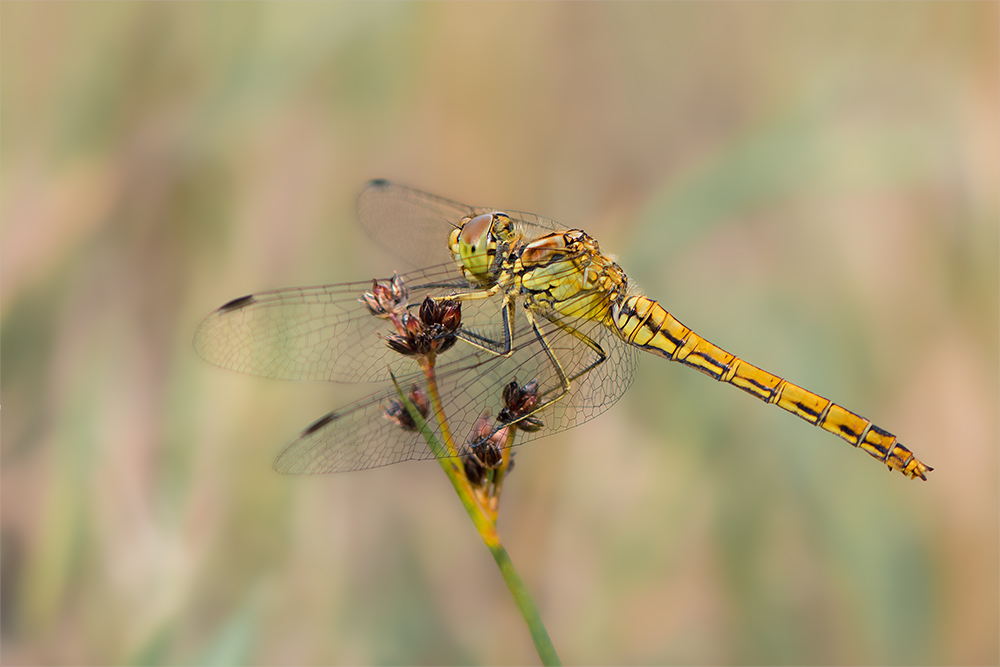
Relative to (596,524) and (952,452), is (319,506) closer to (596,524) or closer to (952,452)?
(596,524)

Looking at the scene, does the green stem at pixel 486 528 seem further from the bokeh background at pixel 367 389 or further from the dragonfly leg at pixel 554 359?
the bokeh background at pixel 367 389

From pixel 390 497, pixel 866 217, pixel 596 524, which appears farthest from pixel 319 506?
pixel 866 217

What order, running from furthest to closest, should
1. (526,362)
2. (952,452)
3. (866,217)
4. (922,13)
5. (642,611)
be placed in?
(922,13) < (866,217) < (952,452) < (642,611) < (526,362)

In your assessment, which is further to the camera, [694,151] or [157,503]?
[694,151]

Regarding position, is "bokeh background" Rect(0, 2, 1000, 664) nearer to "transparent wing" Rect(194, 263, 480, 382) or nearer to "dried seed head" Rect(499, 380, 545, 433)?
"transparent wing" Rect(194, 263, 480, 382)

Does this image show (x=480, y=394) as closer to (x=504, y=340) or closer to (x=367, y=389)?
(x=504, y=340)

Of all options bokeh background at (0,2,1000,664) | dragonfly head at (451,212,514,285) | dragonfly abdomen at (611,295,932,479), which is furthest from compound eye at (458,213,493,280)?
bokeh background at (0,2,1000,664)
